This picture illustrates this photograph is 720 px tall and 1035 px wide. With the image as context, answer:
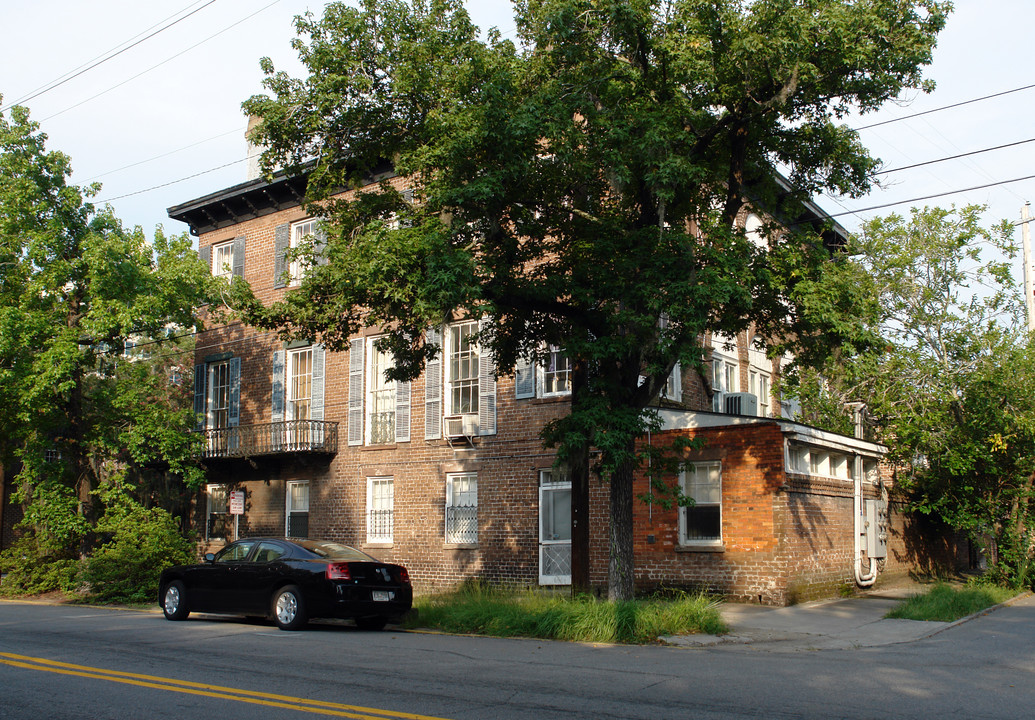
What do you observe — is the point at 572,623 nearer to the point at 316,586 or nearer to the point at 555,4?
the point at 316,586

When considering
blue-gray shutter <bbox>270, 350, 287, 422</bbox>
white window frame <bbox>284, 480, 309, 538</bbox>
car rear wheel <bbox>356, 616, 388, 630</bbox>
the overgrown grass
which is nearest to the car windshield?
car rear wheel <bbox>356, 616, 388, 630</bbox>

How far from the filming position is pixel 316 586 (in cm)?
1341

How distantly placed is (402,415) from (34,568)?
9694mm

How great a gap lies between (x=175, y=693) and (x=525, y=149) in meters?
7.93

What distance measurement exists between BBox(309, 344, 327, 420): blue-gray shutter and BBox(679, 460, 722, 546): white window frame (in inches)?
423

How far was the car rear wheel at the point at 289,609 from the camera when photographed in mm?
13500

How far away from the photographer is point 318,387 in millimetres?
24734

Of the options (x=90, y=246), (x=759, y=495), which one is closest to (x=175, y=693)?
(x=759, y=495)

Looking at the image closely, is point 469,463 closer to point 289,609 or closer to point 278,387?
point 278,387

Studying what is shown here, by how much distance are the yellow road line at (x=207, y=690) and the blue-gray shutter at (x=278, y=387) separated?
1506 centimetres

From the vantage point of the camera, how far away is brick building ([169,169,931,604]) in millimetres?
17312

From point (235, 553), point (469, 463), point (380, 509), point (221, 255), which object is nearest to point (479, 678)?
point (235, 553)

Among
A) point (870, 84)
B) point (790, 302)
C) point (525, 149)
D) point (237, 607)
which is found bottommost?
point (237, 607)

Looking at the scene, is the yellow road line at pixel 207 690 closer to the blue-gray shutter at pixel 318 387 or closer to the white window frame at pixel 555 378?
the white window frame at pixel 555 378
